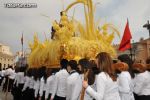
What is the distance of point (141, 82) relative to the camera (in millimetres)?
7465

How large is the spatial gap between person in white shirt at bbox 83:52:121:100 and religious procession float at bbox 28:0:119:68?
7.04 m

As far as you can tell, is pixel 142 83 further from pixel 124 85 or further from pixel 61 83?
pixel 61 83

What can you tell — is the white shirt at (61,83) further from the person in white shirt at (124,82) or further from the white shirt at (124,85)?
the white shirt at (124,85)

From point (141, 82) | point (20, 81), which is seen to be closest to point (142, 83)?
point (141, 82)

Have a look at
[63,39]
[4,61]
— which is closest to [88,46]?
[63,39]

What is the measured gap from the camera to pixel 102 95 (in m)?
4.97

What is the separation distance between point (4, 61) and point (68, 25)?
278 ft

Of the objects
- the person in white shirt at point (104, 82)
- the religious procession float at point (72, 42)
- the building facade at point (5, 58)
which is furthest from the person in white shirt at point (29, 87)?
the building facade at point (5, 58)

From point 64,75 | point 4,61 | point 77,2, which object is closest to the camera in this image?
point 64,75

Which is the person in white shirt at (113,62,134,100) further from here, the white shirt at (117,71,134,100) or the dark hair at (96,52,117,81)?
the dark hair at (96,52,117,81)

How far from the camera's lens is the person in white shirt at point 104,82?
499 centimetres

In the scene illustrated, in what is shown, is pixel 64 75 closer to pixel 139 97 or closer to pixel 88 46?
pixel 139 97

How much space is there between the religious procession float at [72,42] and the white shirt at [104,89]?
705cm

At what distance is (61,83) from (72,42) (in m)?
4.61
